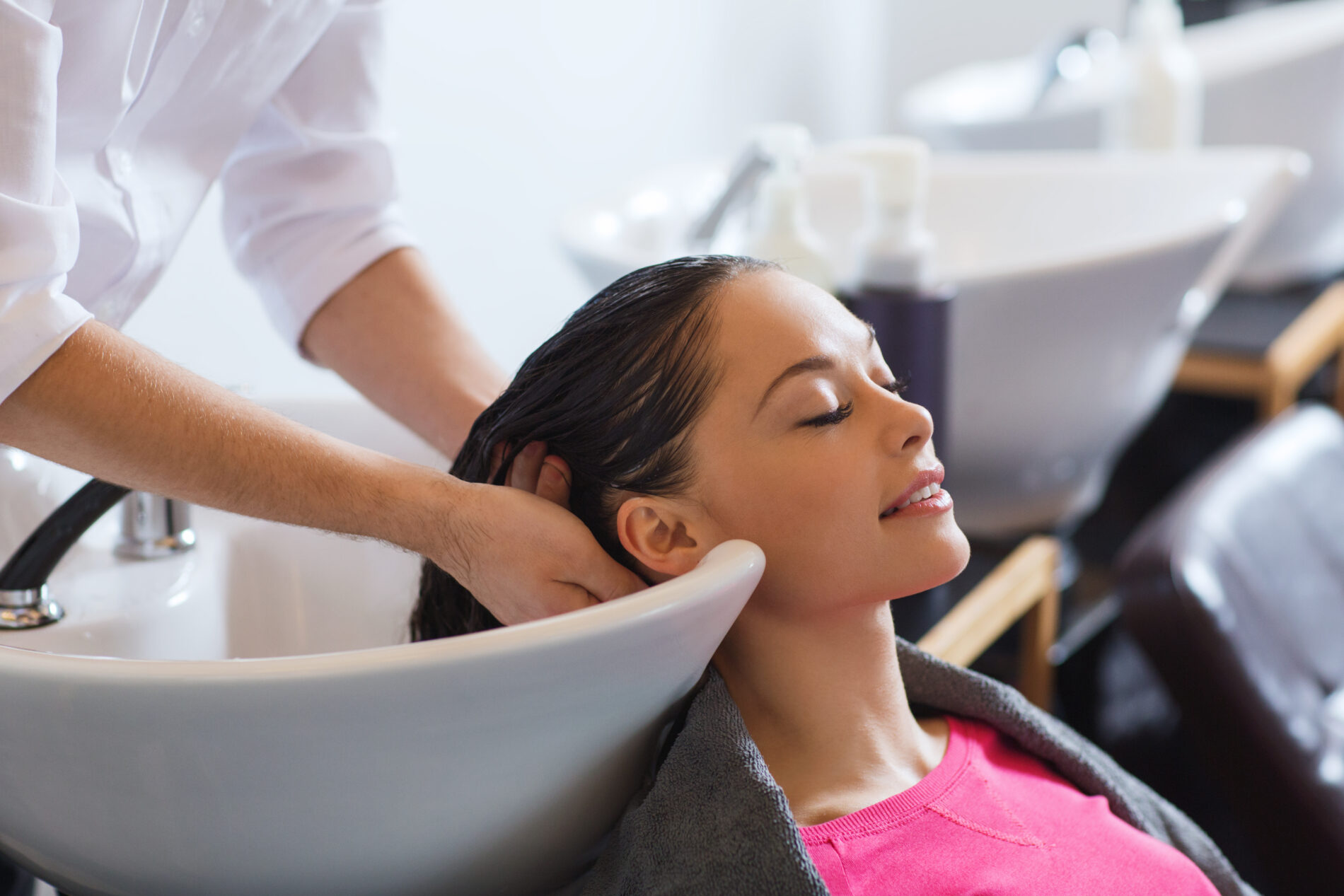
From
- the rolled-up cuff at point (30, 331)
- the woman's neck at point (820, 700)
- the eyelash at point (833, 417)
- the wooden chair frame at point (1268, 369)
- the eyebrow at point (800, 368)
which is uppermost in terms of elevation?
the rolled-up cuff at point (30, 331)

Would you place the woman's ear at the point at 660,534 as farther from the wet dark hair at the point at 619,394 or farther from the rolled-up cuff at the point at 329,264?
the rolled-up cuff at the point at 329,264

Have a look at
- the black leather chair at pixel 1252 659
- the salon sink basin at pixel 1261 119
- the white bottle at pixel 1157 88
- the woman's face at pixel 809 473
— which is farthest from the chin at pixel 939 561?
the salon sink basin at pixel 1261 119

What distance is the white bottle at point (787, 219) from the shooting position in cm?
101

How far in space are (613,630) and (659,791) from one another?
0.14 meters

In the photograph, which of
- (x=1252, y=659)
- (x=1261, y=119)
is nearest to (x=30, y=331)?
(x=1252, y=659)

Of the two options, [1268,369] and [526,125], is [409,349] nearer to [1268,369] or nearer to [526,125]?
[526,125]

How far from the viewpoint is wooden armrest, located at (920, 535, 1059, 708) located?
3.08ft

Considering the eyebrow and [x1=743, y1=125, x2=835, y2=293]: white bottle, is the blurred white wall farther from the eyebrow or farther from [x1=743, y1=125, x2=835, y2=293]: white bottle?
the eyebrow

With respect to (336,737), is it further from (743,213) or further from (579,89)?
(579,89)

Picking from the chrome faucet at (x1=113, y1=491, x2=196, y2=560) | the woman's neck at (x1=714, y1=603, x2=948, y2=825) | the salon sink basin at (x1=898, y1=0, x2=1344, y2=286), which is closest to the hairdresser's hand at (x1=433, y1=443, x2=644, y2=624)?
the woman's neck at (x1=714, y1=603, x2=948, y2=825)

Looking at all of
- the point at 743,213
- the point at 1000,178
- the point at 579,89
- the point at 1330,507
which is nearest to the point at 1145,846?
the point at 1330,507

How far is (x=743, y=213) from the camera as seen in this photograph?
4.63 feet

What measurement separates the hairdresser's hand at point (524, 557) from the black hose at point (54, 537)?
0.20m

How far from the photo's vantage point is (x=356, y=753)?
1.53 feet
